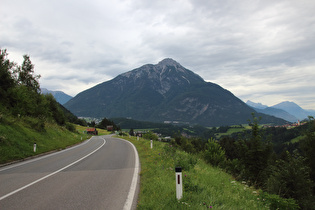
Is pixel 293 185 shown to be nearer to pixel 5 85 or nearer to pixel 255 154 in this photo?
Answer: pixel 255 154

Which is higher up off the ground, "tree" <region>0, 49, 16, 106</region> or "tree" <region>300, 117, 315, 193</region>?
"tree" <region>0, 49, 16, 106</region>

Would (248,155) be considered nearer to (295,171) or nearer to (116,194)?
(295,171)

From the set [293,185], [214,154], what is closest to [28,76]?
[214,154]

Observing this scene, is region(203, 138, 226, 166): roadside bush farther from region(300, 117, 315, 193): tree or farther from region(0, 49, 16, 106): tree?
region(0, 49, 16, 106): tree

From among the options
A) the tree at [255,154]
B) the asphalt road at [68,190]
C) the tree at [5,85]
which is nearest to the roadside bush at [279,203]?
the asphalt road at [68,190]

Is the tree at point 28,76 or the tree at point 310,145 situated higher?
the tree at point 28,76

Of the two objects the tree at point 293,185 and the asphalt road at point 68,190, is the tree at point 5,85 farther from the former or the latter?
the tree at point 293,185

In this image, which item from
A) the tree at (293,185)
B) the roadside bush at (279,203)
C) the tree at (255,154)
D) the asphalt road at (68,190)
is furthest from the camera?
the tree at (255,154)

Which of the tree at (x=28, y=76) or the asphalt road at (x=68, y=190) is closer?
the asphalt road at (x=68, y=190)

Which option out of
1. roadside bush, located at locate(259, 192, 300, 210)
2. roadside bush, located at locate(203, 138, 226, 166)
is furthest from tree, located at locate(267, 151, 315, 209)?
roadside bush, located at locate(203, 138, 226, 166)

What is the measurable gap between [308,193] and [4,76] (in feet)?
91.9

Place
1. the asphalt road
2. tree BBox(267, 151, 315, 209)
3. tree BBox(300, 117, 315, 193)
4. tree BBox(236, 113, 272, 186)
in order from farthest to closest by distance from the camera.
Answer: tree BBox(236, 113, 272, 186) < tree BBox(300, 117, 315, 193) < tree BBox(267, 151, 315, 209) < the asphalt road

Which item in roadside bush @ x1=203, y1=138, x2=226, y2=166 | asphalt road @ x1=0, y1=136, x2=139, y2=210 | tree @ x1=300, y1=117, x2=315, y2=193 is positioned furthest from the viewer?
tree @ x1=300, y1=117, x2=315, y2=193

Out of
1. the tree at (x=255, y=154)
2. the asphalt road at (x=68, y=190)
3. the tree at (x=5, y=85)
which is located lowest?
the tree at (x=255, y=154)
